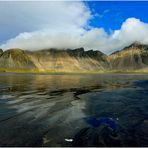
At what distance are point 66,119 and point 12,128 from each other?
4.86 m

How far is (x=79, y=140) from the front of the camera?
43.7ft

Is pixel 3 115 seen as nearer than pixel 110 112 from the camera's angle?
Yes

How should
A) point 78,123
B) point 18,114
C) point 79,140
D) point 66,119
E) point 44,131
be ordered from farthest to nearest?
1. point 18,114
2. point 66,119
3. point 78,123
4. point 44,131
5. point 79,140

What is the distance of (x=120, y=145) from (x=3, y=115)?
11.5 m

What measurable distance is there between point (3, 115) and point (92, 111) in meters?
8.68

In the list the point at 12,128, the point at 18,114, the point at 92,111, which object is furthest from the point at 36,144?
the point at 92,111

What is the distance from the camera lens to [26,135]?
13992 mm

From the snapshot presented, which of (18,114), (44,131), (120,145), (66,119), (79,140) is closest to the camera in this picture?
(120,145)

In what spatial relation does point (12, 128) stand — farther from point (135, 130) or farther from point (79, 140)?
point (135, 130)

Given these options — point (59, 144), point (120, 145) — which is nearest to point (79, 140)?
point (59, 144)

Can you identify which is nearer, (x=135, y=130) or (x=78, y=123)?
(x=135, y=130)

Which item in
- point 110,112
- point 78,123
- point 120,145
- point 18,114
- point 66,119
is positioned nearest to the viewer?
point 120,145

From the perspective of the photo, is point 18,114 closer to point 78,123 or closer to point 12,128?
point 12,128

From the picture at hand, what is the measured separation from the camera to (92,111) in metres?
22.1
